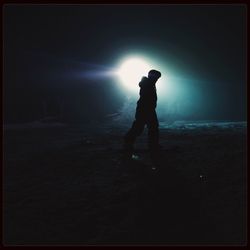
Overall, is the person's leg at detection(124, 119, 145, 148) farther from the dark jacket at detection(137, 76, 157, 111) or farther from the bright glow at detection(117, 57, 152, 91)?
the bright glow at detection(117, 57, 152, 91)

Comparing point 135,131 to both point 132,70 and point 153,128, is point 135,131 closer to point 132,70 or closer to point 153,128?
point 153,128

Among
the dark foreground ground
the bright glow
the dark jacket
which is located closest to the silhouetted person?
the dark jacket

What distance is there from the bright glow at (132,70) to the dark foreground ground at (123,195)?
1131cm

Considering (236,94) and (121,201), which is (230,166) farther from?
(236,94)

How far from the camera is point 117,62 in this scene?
68.1 ft

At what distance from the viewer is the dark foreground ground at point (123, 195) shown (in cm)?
432

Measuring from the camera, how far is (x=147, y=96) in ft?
24.8

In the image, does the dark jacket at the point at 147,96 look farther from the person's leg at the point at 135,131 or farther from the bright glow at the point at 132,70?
the bright glow at the point at 132,70

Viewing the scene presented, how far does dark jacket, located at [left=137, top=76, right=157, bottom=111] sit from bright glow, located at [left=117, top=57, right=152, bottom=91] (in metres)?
12.3

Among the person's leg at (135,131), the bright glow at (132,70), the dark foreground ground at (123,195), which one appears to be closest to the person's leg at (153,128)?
the person's leg at (135,131)

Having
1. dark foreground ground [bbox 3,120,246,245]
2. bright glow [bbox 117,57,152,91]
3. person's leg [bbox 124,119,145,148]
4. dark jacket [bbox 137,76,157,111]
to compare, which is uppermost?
bright glow [bbox 117,57,152,91]

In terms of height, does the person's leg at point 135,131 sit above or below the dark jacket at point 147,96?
below

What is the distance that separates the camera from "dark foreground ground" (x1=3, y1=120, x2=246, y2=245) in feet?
14.2

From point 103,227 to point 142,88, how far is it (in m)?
3.74
